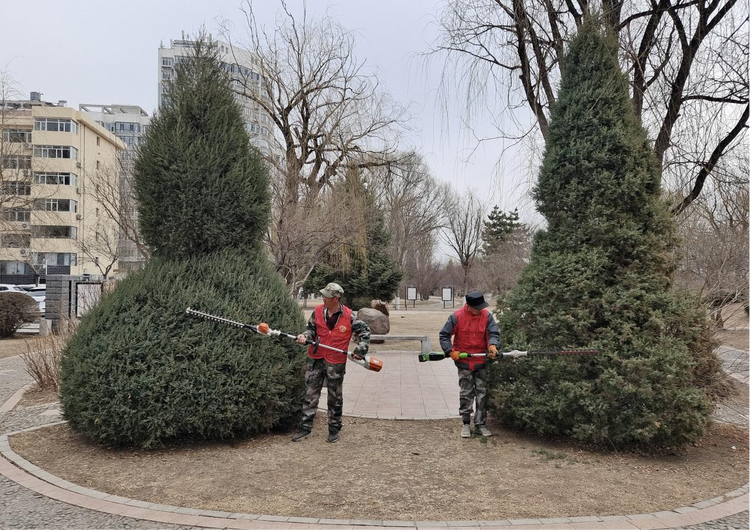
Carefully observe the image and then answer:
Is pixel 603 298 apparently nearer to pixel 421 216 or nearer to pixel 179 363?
pixel 179 363

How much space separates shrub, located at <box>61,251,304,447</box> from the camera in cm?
511

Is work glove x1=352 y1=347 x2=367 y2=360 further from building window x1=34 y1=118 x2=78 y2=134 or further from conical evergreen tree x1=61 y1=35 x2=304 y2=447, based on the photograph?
building window x1=34 y1=118 x2=78 y2=134

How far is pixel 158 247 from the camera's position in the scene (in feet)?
20.4

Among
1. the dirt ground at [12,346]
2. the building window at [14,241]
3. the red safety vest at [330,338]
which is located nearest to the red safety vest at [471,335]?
the red safety vest at [330,338]

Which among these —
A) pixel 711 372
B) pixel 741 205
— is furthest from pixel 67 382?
pixel 741 205

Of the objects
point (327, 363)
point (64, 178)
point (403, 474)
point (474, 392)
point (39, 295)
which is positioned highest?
point (64, 178)

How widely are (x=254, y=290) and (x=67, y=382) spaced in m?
2.03

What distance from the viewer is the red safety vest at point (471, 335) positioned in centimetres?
595

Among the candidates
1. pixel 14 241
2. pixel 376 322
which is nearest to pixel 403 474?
pixel 376 322

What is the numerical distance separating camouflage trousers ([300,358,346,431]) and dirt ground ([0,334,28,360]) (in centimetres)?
1037

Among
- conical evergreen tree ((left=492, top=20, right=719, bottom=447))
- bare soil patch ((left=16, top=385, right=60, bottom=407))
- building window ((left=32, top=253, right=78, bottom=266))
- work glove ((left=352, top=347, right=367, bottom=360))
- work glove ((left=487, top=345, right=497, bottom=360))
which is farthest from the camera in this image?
building window ((left=32, top=253, right=78, bottom=266))

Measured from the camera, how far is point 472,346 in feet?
19.5

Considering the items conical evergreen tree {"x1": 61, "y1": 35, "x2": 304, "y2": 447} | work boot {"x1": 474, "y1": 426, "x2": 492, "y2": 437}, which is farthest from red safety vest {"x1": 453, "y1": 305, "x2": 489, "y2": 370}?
conical evergreen tree {"x1": 61, "y1": 35, "x2": 304, "y2": 447}

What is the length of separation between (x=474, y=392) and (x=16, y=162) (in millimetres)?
18193
